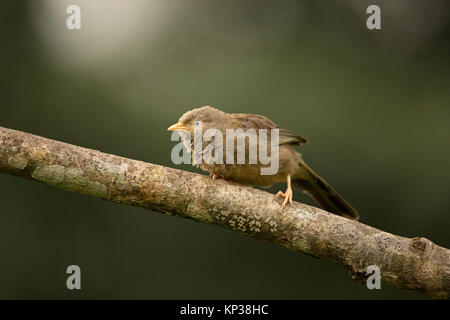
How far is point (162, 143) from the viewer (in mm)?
5051

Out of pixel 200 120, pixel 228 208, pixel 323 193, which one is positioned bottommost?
pixel 228 208

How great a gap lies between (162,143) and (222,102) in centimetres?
73

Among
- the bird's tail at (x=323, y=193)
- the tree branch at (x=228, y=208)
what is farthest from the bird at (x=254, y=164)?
the tree branch at (x=228, y=208)

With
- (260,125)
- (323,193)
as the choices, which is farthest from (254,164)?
(323,193)

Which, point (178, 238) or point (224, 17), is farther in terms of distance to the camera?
point (224, 17)

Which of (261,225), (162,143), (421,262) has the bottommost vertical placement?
(421,262)

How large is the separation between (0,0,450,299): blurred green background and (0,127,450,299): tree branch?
197 cm

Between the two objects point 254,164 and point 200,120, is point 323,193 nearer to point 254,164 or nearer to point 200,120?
point 254,164

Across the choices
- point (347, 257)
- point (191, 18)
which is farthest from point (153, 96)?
point (347, 257)

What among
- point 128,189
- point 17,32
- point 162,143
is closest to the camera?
point 128,189

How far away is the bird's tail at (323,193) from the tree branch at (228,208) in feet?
3.36

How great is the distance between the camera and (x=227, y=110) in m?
5.05

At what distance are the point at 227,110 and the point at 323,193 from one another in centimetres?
153

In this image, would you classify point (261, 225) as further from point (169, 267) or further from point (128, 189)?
point (169, 267)
